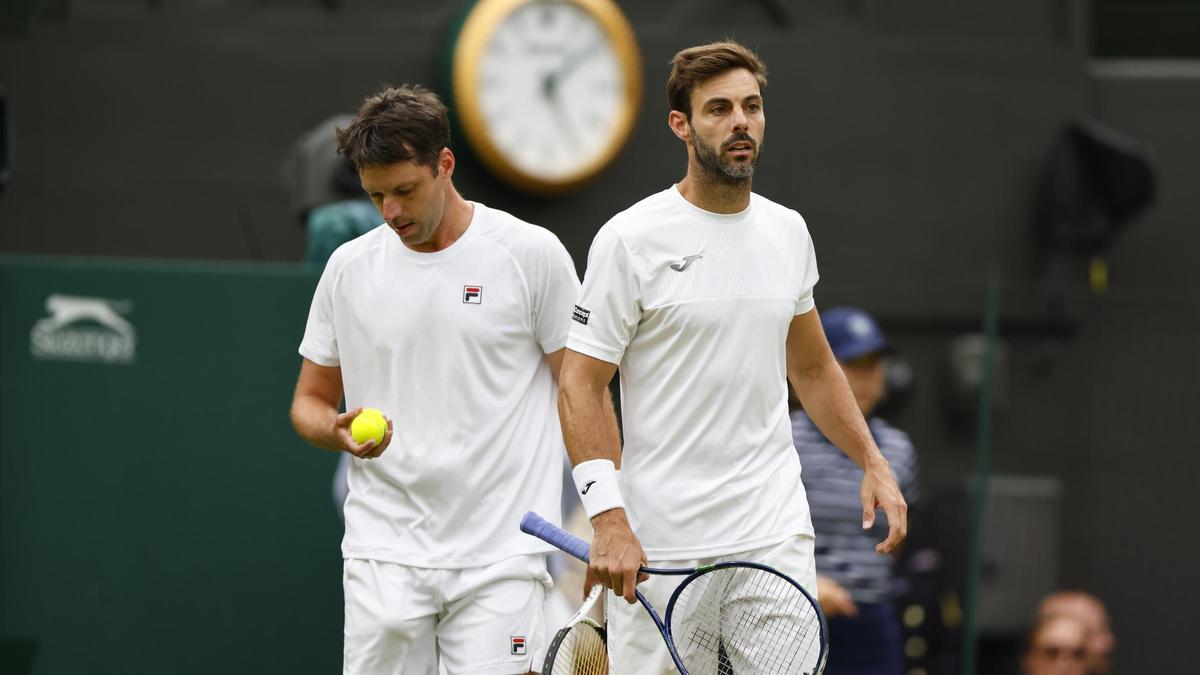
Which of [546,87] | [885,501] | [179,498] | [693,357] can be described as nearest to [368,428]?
[693,357]

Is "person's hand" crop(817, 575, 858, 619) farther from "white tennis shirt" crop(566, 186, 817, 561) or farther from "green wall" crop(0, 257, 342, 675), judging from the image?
"green wall" crop(0, 257, 342, 675)

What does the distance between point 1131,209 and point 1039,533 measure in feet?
7.60

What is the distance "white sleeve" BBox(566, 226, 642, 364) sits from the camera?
441 cm

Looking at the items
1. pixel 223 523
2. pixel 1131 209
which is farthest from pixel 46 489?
pixel 1131 209

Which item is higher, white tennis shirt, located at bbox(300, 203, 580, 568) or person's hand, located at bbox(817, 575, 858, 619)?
white tennis shirt, located at bbox(300, 203, 580, 568)

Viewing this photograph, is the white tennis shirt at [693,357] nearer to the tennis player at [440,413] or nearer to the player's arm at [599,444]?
the player's arm at [599,444]

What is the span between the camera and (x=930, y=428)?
993cm

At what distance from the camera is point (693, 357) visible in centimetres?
445

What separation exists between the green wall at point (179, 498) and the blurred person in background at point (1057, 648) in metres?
3.14

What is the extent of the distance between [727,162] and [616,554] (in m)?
0.97

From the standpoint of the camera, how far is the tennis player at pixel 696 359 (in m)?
4.43

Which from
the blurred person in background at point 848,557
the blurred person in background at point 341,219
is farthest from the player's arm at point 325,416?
the blurred person in background at point 848,557

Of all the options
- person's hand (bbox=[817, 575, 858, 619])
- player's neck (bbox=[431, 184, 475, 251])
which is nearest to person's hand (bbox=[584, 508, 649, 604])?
→ player's neck (bbox=[431, 184, 475, 251])

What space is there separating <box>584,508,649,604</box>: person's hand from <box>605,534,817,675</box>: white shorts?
7.9 inches
